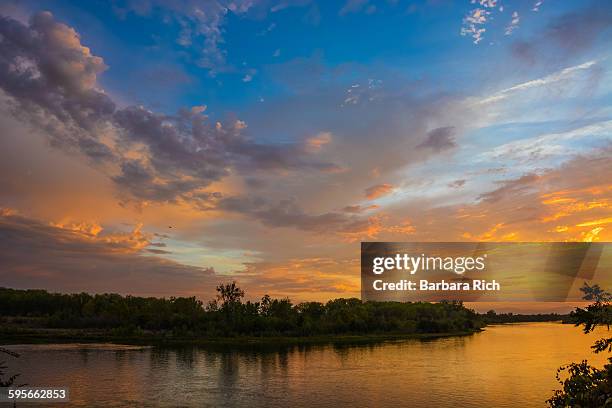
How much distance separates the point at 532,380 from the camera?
Answer: 5009 centimetres

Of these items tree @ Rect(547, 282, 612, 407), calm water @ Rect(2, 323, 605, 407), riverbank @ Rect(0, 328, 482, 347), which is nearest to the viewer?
tree @ Rect(547, 282, 612, 407)

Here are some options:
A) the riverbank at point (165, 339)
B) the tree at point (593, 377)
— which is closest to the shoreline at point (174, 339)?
the riverbank at point (165, 339)

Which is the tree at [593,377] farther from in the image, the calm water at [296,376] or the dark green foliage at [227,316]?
the dark green foliage at [227,316]

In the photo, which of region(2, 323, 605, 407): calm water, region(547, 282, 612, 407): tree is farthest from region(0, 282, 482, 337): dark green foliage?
region(547, 282, 612, 407): tree

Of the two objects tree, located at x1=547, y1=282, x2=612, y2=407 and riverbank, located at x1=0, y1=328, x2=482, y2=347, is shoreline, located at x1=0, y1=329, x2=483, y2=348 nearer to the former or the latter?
riverbank, located at x1=0, y1=328, x2=482, y2=347

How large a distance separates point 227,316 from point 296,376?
2810 inches

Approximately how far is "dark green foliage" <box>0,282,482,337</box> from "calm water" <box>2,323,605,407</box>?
32.0 m

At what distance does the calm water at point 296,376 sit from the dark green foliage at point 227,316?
105ft

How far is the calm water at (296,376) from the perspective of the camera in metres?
40.5

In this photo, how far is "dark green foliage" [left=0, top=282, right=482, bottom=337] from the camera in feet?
376

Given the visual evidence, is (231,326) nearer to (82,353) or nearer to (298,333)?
(298,333)

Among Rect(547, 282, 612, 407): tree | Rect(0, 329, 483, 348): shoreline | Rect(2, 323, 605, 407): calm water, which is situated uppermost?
Rect(547, 282, 612, 407): tree

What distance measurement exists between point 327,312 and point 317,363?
2706 inches

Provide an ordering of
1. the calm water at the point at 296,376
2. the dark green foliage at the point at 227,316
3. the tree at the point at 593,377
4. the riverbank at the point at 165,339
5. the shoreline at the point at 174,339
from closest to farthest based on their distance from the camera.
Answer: the tree at the point at 593,377, the calm water at the point at 296,376, the shoreline at the point at 174,339, the riverbank at the point at 165,339, the dark green foliage at the point at 227,316
